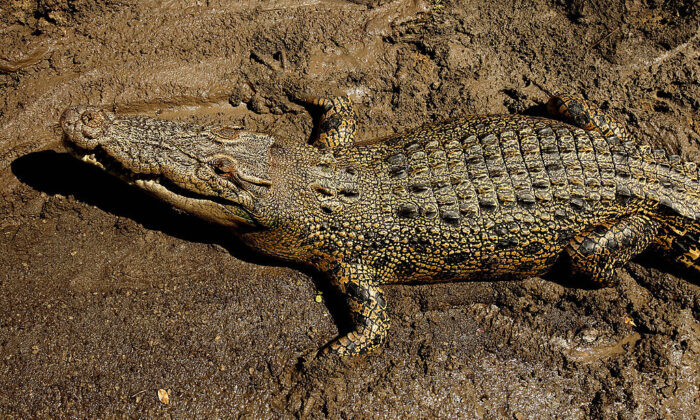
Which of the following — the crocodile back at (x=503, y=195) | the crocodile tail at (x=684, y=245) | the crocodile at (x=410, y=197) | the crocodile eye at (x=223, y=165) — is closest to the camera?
the crocodile eye at (x=223, y=165)

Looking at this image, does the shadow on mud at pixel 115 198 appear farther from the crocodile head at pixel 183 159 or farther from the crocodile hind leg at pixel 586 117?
the crocodile hind leg at pixel 586 117

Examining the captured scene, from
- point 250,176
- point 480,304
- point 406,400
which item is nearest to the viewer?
point 250,176

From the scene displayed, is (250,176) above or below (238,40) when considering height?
below

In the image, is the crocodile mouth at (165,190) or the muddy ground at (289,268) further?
the muddy ground at (289,268)

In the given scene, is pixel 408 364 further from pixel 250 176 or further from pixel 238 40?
pixel 238 40

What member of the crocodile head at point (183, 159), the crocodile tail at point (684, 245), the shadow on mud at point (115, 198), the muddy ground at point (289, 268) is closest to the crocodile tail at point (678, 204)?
the crocodile tail at point (684, 245)

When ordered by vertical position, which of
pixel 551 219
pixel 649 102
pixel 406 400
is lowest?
pixel 406 400

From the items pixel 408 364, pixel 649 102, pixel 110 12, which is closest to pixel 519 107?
pixel 649 102

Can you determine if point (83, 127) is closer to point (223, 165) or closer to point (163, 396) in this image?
point (223, 165)
